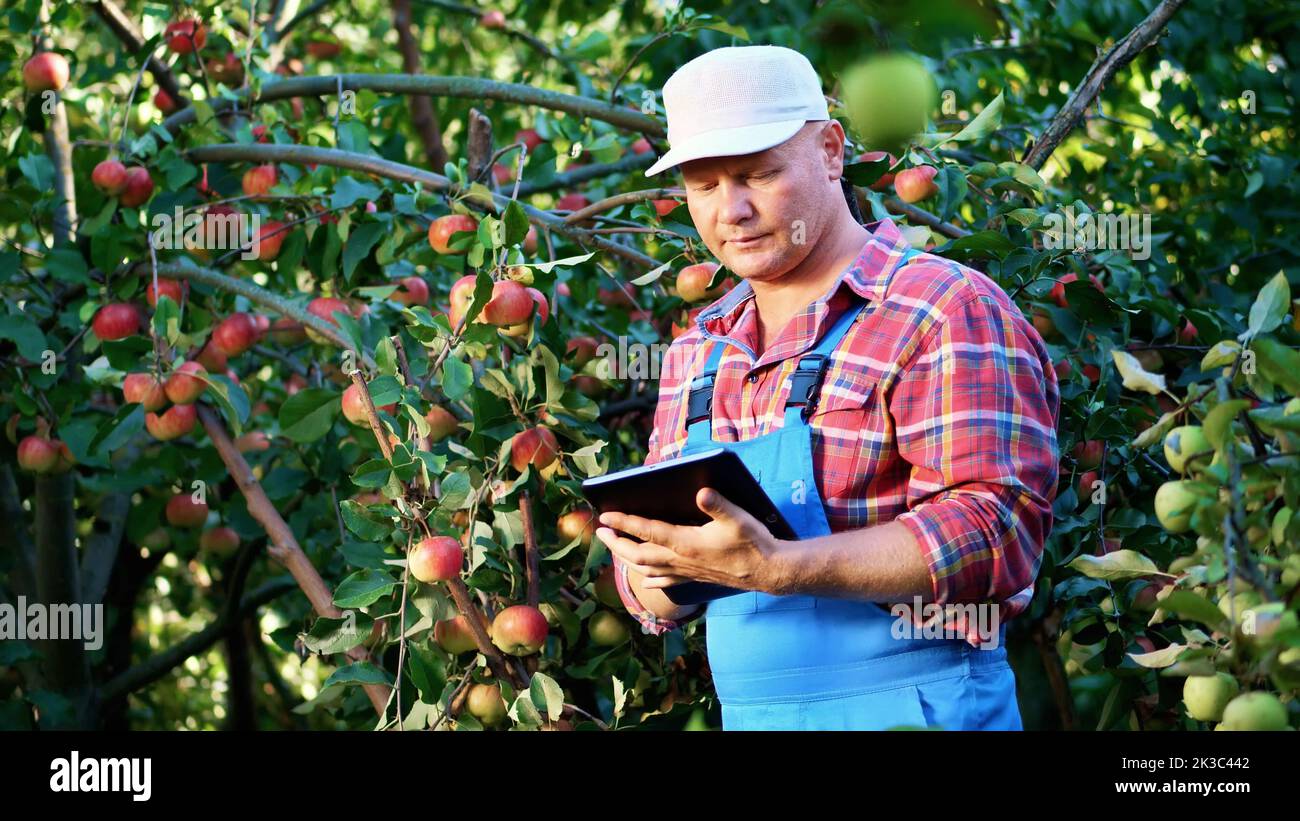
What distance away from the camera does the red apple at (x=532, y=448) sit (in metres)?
2.34

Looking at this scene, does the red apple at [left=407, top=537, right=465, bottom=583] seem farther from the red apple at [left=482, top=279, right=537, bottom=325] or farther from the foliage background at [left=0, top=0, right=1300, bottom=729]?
the red apple at [left=482, top=279, right=537, bottom=325]

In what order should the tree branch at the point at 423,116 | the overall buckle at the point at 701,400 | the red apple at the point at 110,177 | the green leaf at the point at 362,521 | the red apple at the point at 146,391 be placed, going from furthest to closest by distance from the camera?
the tree branch at the point at 423,116 < the red apple at the point at 110,177 < the red apple at the point at 146,391 < the green leaf at the point at 362,521 < the overall buckle at the point at 701,400

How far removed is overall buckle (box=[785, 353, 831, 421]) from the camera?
1.63 meters

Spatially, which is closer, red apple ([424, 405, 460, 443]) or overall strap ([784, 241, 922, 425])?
overall strap ([784, 241, 922, 425])

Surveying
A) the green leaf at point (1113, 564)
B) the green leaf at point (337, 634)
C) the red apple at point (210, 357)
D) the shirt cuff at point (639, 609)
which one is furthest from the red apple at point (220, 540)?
the green leaf at point (1113, 564)

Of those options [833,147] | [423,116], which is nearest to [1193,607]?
[833,147]

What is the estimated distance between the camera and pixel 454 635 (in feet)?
7.75

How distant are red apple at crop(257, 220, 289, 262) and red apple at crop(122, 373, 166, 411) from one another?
39cm

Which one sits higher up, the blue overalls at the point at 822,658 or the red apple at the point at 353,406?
the red apple at the point at 353,406

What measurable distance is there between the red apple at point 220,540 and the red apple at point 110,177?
0.94 m

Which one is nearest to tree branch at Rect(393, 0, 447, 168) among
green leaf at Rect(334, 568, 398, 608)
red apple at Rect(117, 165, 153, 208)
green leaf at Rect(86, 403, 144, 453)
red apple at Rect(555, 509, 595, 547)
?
red apple at Rect(117, 165, 153, 208)

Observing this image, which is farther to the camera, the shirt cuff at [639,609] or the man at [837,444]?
the shirt cuff at [639,609]

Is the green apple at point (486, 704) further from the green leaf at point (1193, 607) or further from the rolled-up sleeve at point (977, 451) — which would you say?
the green leaf at point (1193, 607)

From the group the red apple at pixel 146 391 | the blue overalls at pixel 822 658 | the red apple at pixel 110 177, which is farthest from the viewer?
the red apple at pixel 110 177
